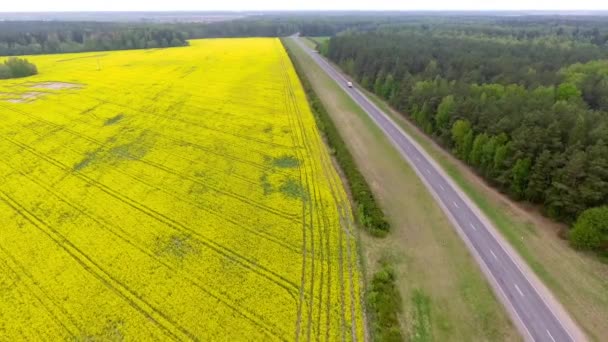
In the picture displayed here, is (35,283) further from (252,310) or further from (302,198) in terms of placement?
(302,198)

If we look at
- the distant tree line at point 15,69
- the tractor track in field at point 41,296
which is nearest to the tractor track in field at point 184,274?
the tractor track in field at point 41,296

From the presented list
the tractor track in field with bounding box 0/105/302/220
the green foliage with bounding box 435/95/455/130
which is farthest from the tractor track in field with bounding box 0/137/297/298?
the green foliage with bounding box 435/95/455/130

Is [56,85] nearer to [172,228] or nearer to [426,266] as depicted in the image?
[172,228]

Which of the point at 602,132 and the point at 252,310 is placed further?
the point at 602,132

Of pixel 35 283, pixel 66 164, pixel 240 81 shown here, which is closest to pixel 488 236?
pixel 35 283

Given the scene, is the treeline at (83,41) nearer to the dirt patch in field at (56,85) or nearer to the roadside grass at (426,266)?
the dirt patch in field at (56,85)

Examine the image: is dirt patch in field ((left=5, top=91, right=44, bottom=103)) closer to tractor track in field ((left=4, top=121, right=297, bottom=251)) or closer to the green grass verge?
tractor track in field ((left=4, top=121, right=297, bottom=251))
